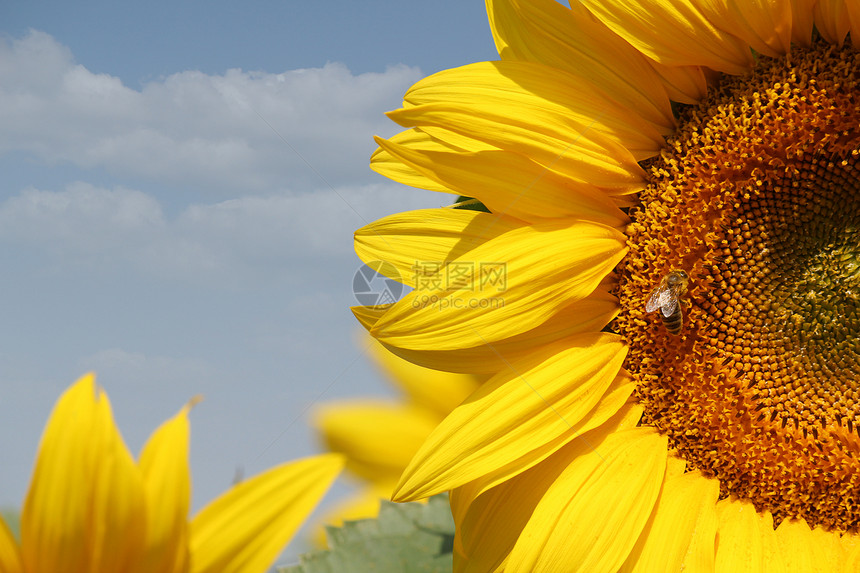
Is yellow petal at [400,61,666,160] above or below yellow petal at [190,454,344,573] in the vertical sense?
above

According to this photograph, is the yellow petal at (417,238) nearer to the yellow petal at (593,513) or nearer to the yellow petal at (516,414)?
the yellow petal at (516,414)

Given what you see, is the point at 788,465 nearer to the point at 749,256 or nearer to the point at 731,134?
the point at 749,256

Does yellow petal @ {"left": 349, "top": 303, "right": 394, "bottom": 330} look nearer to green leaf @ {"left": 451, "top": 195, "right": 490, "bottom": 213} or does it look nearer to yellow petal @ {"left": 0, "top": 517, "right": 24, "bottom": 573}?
green leaf @ {"left": 451, "top": 195, "right": 490, "bottom": 213}

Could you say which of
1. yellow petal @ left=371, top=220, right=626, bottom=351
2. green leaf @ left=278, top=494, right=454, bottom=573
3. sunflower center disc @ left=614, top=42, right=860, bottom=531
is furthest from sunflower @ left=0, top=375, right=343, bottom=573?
sunflower center disc @ left=614, top=42, right=860, bottom=531

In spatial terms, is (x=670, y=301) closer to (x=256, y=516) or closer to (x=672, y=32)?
(x=672, y=32)

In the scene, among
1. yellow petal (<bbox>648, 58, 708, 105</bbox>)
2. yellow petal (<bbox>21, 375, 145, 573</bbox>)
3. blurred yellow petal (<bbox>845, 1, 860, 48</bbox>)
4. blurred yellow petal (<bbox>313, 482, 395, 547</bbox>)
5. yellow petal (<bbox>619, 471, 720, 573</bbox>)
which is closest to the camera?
yellow petal (<bbox>21, 375, 145, 573</bbox>)

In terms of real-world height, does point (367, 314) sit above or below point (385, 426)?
above
